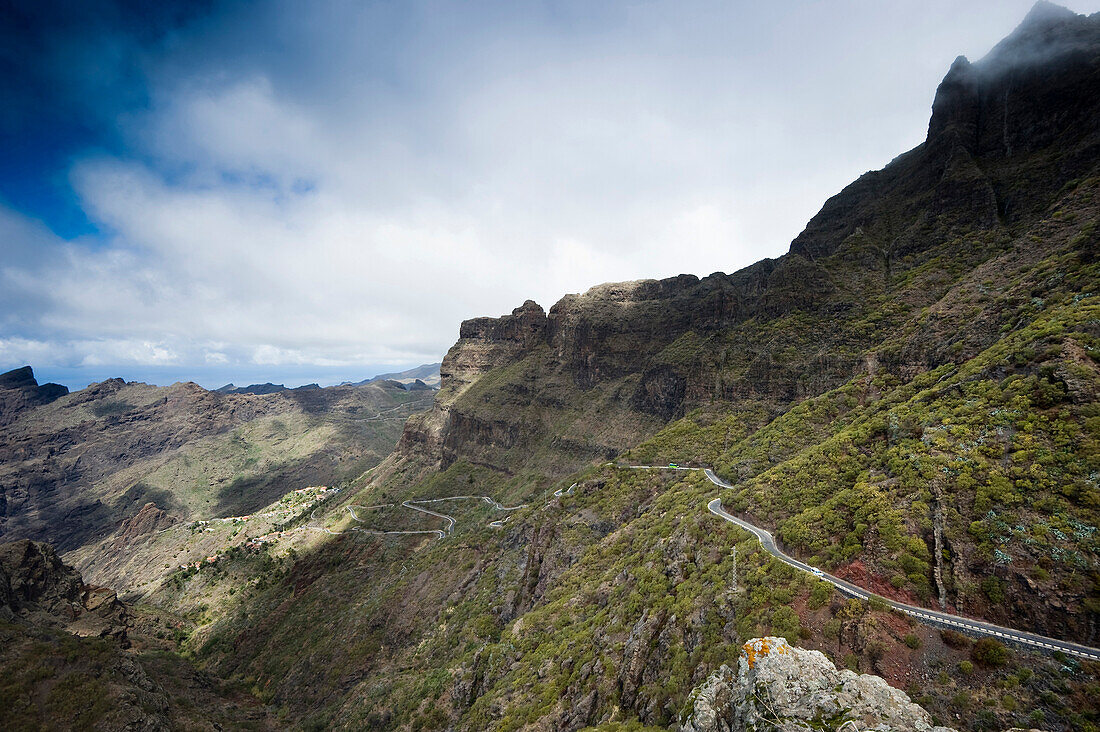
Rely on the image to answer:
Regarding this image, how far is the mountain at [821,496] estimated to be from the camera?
18875 mm

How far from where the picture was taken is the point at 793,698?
1658 cm

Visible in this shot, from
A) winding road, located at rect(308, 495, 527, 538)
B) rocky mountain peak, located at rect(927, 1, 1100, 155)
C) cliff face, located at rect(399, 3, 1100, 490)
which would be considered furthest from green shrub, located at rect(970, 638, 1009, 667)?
rocky mountain peak, located at rect(927, 1, 1100, 155)

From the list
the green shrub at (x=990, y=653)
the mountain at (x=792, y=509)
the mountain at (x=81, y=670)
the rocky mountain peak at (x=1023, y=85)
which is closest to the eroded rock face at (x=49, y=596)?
the mountain at (x=81, y=670)

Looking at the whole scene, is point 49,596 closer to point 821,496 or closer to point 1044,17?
point 821,496

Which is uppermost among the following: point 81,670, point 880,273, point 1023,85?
point 1023,85

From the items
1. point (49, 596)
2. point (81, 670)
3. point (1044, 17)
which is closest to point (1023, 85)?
point (1044, 17)

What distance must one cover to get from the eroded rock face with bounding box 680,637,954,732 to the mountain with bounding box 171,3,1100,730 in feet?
5.30

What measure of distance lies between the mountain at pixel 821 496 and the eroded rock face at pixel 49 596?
17.3 m

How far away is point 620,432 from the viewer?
9106 centimetres

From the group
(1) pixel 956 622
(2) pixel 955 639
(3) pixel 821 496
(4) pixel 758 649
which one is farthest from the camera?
(3) pixel 821 496

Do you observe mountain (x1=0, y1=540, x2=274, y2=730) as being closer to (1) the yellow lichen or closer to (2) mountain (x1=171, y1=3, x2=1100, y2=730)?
(2) mountain (x1=171, y1=3, x2=1100, y2=730)

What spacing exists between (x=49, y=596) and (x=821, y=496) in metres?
103

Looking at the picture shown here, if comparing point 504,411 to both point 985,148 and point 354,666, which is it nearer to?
point 354,666

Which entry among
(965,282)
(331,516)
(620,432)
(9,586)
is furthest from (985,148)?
(331,516)
